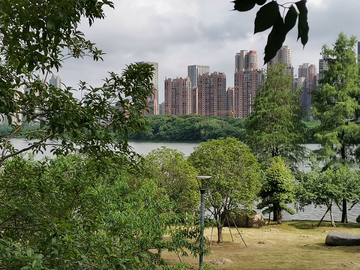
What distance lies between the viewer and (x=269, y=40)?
765 millimetres

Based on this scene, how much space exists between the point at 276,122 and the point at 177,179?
35.8 ft

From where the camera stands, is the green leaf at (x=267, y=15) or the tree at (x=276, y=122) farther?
the tree at (x=276, y=122)

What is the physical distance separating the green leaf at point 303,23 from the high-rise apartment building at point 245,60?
213ft

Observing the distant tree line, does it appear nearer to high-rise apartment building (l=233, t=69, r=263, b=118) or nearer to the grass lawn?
high-rise apartment building (l=233, t=69, r=263, b=118)

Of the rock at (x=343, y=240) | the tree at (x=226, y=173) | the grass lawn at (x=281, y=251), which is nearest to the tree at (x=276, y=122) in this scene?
the grass lawn at (x=281, y=251)

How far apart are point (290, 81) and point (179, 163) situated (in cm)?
1188

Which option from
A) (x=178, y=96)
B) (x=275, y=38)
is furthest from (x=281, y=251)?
(x=178, y=96)

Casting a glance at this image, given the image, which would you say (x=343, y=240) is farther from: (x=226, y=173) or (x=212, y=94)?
(x=212, y=94)

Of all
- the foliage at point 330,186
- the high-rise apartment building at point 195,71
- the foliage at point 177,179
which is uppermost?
the high-rise apartment building at point 195,71

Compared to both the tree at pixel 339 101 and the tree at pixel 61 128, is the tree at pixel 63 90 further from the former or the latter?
the tree at pixel 339 101

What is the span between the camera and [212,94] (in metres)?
68.5

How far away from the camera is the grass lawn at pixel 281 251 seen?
13.3 meters

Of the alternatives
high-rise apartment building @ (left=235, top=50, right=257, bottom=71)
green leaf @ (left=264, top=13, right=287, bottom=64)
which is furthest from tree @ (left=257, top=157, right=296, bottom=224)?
high-rise apartment building @ (left=235, top=50, right=257, bottom=71)

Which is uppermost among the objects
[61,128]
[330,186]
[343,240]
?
[61,128]
